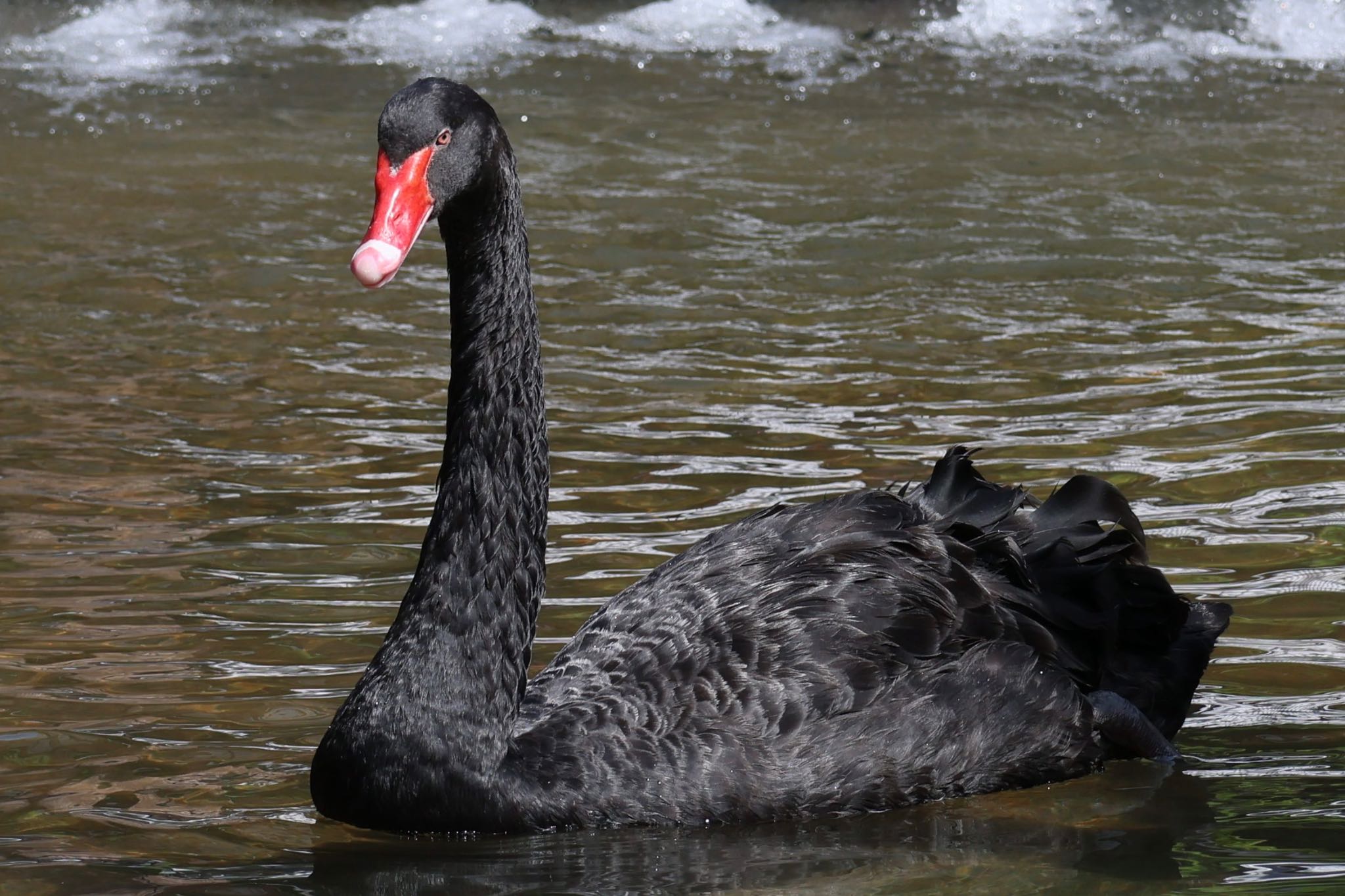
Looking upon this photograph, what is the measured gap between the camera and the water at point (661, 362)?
4.25 metres

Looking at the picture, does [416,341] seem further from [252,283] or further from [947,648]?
[947,648]

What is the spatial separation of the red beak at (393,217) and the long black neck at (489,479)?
13.5 inches

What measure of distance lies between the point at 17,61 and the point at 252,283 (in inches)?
252

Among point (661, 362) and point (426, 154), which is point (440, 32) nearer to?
point (661, 362)

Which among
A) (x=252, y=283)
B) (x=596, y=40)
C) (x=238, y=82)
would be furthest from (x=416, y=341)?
(x=596, y=40)

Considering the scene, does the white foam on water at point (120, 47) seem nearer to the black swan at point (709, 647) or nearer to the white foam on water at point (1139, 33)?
the white foam on water at point (1139, 33)

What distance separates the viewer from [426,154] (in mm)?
4016

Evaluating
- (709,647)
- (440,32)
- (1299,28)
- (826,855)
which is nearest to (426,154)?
(709,647)

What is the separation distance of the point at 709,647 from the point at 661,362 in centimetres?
393

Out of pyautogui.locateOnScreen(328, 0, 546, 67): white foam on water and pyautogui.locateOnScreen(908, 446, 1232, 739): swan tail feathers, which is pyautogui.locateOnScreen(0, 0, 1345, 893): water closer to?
pyautogui.locateOnScreen(328, 0, 546, 67): white foam on water

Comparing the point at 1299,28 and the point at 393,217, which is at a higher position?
the point at 1299,28

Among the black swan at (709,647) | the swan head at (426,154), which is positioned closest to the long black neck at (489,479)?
the black swan at (709,647)

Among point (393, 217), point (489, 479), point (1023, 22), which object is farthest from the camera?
point (1023, 22)

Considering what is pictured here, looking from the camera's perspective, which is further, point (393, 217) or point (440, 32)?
point (440, 32)
